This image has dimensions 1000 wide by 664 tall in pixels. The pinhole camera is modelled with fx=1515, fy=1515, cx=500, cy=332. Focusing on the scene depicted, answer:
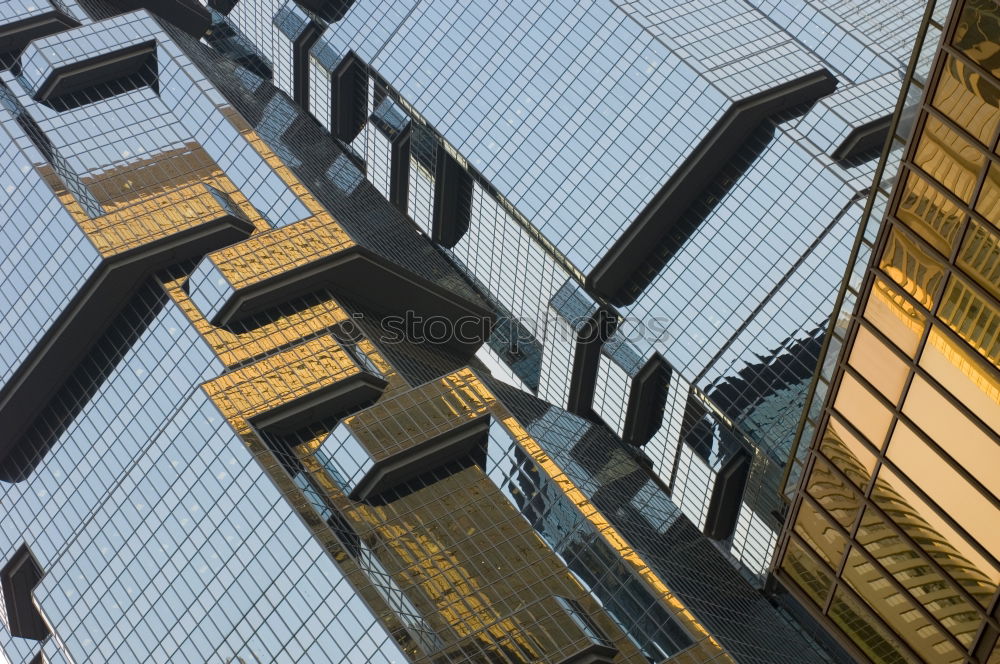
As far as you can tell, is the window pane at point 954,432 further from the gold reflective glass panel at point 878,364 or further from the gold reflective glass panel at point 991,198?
the gold reflective glass panel at point 991,198

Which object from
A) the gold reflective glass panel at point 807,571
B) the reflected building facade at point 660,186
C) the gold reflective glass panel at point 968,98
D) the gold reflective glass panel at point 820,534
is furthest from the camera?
the reflected building facade at point 660,186

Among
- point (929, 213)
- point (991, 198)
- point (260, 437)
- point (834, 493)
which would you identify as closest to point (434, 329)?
point (260, 437)

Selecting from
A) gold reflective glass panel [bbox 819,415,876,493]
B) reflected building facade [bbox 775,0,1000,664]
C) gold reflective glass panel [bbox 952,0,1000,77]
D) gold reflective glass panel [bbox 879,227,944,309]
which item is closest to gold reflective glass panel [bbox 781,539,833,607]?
reflected building facade [bbox 775,0,1000,664]

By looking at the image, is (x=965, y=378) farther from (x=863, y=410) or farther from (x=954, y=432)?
(x=863, y=410)

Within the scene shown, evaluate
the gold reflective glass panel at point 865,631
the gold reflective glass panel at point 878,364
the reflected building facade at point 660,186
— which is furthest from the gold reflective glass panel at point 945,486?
the reflected building facade at point 660,186

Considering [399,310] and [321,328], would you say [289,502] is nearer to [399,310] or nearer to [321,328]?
[321,328]
